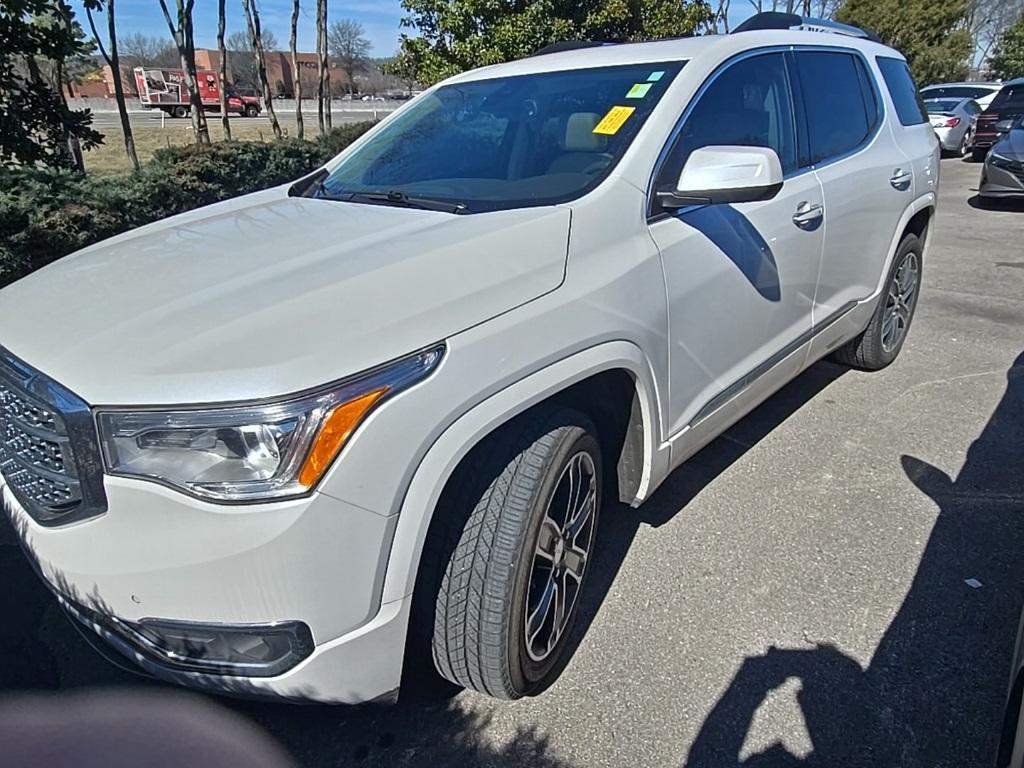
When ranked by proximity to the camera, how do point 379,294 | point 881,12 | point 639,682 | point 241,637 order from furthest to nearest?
point 881,12 < point 639,682 < point 379,294 < point 241,637

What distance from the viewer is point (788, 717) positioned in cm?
206

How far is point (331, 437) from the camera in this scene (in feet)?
4.92

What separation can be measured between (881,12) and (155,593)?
34577 mm

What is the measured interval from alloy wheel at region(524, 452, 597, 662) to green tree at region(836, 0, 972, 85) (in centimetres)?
3234

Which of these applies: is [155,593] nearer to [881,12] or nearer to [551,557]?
[551,557]

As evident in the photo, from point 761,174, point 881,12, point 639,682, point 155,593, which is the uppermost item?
point 881,12

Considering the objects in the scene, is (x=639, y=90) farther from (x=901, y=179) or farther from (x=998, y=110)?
(x=998, y=110)

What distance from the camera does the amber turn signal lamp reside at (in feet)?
4.88

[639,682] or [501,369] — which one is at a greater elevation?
[501,369]

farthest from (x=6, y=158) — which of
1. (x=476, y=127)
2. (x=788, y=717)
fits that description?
(x=788, y=717)

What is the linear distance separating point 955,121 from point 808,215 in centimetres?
1486

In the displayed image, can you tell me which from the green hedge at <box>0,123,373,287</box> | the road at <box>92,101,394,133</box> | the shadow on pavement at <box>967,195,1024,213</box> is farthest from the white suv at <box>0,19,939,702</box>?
the road at <box>92,101,394,133</box>

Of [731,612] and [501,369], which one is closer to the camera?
[501,369]

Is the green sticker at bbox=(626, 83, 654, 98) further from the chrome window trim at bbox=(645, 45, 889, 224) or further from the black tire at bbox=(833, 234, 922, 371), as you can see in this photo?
the black tire at bbox=(833, 234, 922, 371)
